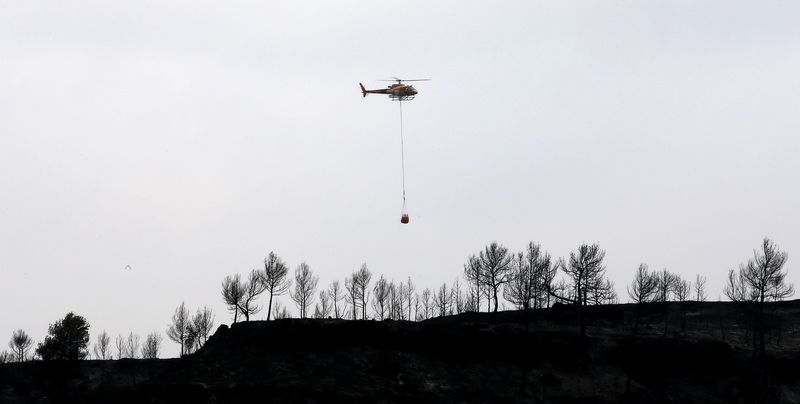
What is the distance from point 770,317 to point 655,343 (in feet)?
80.7

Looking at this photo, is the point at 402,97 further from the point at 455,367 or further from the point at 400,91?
the point at 455,367

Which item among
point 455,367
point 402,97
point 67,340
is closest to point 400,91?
point 402,97

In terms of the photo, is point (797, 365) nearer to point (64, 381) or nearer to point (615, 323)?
point (615, 323)

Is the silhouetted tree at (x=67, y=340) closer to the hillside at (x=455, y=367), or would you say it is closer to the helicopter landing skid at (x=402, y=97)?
the hillside at (x=455, y=367)

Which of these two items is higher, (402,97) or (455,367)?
(402,97)

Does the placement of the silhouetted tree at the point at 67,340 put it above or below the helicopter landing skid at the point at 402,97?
below

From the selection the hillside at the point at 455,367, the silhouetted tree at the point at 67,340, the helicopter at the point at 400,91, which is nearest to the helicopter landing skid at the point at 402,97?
the helicopter at the point at 400,91

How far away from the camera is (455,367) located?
75.9 meters

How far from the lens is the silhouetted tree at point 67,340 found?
319 ft

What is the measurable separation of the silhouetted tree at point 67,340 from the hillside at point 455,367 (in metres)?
8.31

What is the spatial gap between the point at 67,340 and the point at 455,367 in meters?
51.1

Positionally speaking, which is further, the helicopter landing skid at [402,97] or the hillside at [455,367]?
the helicopter landing skid at [402,97]

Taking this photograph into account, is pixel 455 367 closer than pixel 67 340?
Yes

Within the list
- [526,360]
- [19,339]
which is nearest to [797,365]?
[526,360]
